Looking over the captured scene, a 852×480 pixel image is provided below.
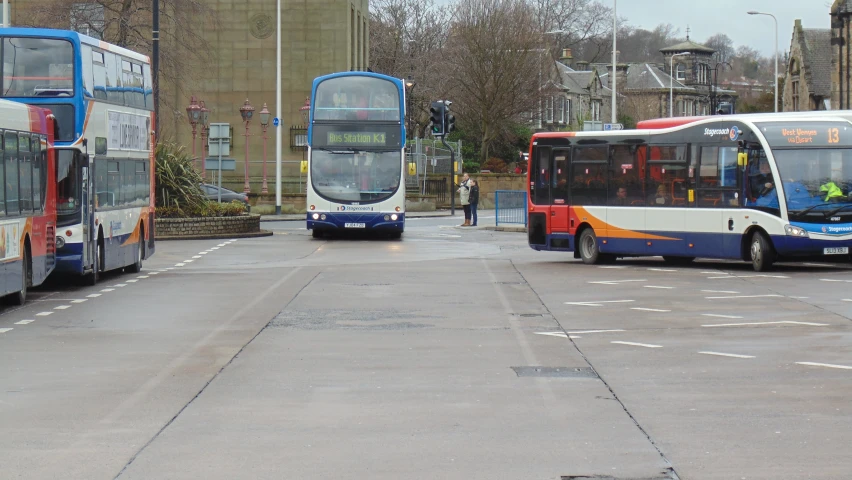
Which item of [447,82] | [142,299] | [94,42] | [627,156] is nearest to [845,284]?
[627,156]

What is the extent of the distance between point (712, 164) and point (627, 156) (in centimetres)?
240

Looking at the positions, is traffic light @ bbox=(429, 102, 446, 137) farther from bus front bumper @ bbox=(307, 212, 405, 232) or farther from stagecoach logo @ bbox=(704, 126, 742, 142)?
stagecoach logo @ bbox=(704, 126, 742, 142)

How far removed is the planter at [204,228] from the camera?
119 ft

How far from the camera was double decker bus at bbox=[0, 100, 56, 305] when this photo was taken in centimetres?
1702

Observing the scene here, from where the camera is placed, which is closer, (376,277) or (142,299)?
(142,299)

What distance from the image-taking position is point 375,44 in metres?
86.3

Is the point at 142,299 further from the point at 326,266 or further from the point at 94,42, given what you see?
the point at 326,266

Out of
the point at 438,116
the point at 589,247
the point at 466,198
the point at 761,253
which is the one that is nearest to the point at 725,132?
the point at 761,253

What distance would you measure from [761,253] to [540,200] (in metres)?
6.28

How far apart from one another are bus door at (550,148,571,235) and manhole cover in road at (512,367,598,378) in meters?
16.6

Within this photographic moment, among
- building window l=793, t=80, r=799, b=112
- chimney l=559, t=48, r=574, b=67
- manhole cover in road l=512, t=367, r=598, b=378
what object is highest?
chimney l=559, t=48, r=574, b=67

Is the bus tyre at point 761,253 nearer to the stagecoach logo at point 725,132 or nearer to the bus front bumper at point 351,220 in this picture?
the stagecoach logo at point 725,132

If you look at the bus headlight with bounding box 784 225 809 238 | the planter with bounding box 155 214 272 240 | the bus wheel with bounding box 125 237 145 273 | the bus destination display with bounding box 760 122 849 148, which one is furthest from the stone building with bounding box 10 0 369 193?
the bus headlight with bounding box 784 225 809 238

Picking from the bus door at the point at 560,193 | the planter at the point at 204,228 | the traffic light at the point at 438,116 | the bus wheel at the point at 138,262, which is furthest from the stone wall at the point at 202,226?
the bus door at the point at 560,193
